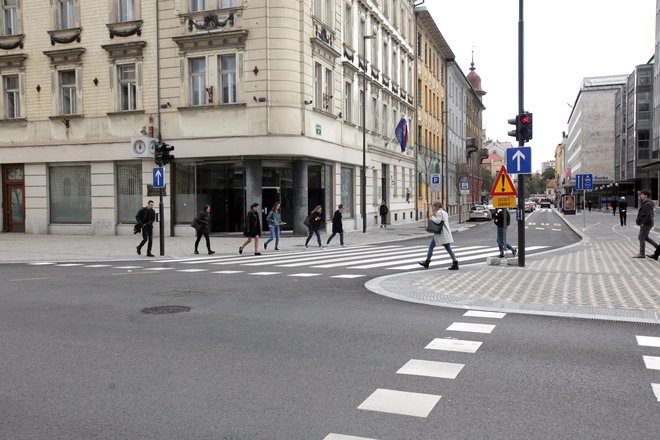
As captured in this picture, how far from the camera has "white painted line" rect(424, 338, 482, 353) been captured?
21.1ft

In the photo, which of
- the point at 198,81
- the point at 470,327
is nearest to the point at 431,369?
the point at 470,327

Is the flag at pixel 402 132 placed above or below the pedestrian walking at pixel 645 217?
above

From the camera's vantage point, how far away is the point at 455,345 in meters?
6.62

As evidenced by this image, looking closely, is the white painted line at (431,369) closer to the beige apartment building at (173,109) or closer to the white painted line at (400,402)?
the white painted line at (400,402)

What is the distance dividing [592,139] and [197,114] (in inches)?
3920

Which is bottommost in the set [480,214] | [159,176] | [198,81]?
[480,214]

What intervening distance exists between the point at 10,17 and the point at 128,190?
10.5m

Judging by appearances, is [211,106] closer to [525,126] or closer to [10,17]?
[10,17]

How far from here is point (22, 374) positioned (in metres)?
5.53

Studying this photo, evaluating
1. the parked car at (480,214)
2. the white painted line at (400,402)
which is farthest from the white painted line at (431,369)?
the parked car at (480,214)

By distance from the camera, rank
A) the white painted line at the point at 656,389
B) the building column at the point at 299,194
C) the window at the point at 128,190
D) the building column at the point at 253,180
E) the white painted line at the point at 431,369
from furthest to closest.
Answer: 1. the window at the point at 128,190
2. the building column at the point at 299,194
3. the building column at the point at 253,180
4. the white painted line at the point at 431,369
5. the white painted line at the point at 656,389

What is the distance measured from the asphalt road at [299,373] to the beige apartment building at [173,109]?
1739 cm

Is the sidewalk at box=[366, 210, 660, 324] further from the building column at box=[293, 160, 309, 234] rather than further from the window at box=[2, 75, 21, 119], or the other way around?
the window at box=[2, 75, 21, 119]

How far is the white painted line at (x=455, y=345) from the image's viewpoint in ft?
21.1
